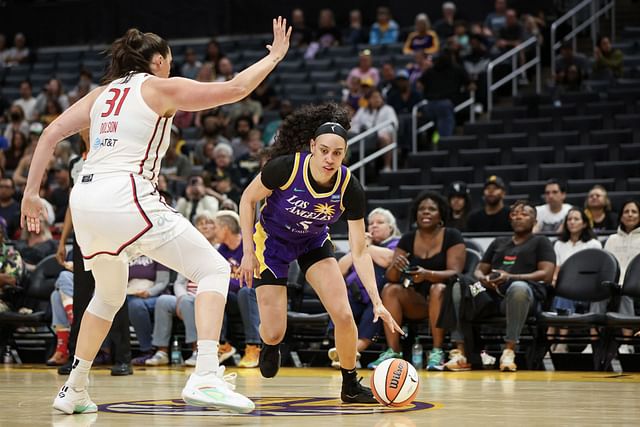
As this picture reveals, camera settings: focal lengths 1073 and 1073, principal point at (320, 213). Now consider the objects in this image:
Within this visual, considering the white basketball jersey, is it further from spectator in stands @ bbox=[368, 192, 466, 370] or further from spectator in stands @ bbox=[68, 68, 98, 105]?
spectator in stands @ bbox=[68, 68, 98, 105]

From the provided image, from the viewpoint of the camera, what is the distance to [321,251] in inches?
232

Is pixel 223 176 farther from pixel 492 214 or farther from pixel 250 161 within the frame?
pixel 492 214

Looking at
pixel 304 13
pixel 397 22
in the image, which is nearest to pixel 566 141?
pixel 397 22

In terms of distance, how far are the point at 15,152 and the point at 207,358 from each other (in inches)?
448

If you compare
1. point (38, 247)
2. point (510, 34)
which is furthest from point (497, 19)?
point (38, 247)

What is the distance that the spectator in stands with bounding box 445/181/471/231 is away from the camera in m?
10.8

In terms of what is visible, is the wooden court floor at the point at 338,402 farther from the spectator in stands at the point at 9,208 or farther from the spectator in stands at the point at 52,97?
the spectator in stands at the point at 52,97

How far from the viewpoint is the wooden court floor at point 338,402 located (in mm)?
4746

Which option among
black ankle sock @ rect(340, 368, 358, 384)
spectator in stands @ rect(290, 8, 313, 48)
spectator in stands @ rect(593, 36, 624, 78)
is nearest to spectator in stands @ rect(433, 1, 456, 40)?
spectator in stands @ rect(290, 8, 313, 48)

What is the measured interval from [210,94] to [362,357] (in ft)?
17.6

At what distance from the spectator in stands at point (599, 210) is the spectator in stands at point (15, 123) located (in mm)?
9068

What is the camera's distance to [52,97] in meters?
17.2

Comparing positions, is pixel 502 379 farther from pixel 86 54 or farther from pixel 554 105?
pixel 86 54

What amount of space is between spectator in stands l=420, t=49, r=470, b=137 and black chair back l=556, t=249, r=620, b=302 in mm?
5209
